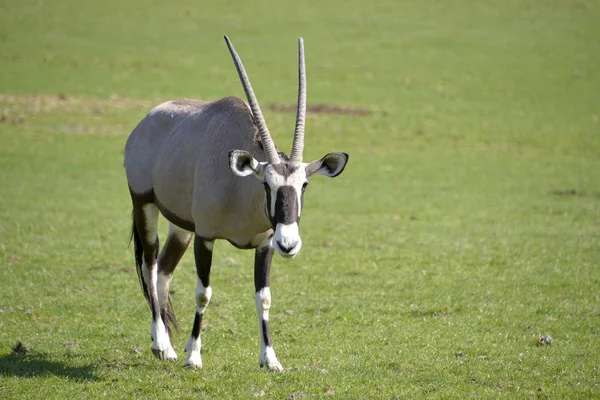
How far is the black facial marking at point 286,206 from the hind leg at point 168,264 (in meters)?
2.60

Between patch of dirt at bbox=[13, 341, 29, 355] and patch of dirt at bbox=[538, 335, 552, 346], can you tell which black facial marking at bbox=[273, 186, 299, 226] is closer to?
patch of dirt at bbox=[13, 341, 29, 355]

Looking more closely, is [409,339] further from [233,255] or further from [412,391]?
[233,255]

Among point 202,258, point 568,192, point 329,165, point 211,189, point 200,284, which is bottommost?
point 568,192

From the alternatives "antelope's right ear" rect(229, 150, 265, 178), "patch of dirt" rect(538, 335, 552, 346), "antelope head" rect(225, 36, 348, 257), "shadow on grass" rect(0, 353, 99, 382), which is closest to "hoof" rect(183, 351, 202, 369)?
"shadow on grass" rect(0, 353, 99, 382)

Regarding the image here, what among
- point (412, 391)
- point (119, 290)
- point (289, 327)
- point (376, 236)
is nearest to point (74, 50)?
point (376, 236)

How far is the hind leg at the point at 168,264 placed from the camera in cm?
1026

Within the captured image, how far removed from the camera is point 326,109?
32.7 metres

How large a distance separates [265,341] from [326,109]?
24.3m

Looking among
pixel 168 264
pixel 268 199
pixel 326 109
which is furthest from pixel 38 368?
pixel 326 109

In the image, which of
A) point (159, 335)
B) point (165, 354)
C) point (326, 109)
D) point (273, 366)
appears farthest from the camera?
point (326, 109)

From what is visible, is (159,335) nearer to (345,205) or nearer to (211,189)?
(211,189)

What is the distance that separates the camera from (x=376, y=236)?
1723cm

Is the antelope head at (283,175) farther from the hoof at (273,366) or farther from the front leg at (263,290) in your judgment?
the hoof at (273,366)

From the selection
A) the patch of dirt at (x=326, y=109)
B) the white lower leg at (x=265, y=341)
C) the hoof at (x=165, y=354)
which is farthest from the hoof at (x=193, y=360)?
the patch of dirt at (x=326, y=109)
